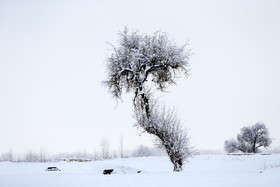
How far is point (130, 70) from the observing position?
13039 millimetres

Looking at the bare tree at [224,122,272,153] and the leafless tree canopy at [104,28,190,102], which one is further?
the bare tree at [224,122,272,153]

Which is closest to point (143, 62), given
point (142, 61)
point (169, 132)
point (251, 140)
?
point (142, 61)

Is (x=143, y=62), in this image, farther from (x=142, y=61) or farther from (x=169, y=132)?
(x=169, y=132)

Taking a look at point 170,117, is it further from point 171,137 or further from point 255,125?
point 255,125

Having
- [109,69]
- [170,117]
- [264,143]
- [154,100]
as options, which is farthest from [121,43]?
[264,143]

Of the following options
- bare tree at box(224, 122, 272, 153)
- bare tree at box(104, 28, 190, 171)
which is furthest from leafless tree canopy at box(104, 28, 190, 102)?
bare tree at box(224, 122, 272, 153)

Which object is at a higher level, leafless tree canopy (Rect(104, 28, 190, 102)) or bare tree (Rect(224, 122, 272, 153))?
leafless tree canopy (Rect(104, 28, 190, 102))

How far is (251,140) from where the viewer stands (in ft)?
212

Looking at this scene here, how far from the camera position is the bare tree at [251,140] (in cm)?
6275

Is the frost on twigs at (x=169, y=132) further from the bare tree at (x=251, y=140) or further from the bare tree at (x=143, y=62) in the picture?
the bare tree at (x=251, y=140)

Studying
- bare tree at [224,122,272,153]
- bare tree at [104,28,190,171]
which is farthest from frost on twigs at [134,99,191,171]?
bare tree at [224,122,272,153]

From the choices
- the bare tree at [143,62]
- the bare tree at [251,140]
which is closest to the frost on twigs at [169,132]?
the bare tree at [143,62]

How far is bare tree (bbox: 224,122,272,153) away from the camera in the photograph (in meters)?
62.8

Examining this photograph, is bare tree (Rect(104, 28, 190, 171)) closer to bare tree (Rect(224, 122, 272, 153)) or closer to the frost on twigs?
the frost on twigs
